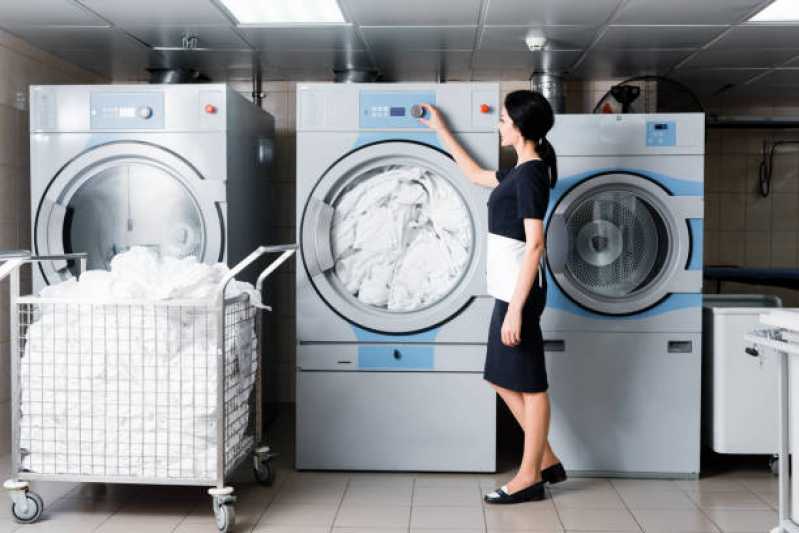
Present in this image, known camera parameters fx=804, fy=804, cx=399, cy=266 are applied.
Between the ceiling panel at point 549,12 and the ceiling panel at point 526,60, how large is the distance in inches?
19.8

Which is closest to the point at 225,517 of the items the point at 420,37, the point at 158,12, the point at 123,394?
the point at 123,394

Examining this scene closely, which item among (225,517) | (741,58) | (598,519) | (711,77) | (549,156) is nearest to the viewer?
(225,517)

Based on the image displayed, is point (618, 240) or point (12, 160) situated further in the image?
point (12, 160)

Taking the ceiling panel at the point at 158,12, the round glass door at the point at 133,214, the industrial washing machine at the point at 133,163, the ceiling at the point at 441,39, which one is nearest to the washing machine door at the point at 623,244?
the ceiling at the point at 441,39

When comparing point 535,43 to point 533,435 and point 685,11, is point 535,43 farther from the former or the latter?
point 533,435

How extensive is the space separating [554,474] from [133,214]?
80.0 inches

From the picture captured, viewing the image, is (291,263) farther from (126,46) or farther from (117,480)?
(117,480)

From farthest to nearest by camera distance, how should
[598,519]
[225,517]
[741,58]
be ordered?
1. [741,58]
2. [598,519]
3. [225,517]

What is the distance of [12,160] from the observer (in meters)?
3.62

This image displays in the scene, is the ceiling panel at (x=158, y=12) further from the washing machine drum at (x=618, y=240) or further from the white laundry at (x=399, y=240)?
→ the washing machine drum at (x=618, y=240)

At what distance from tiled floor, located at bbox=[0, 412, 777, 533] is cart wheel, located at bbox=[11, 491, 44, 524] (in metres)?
0.03

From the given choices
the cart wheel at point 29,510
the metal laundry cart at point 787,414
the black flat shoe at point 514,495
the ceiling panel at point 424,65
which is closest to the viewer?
the metal laundry cart at point 787,414

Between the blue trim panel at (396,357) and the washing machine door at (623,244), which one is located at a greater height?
the washing machine door at (623,244)

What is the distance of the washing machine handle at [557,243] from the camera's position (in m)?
3.23
